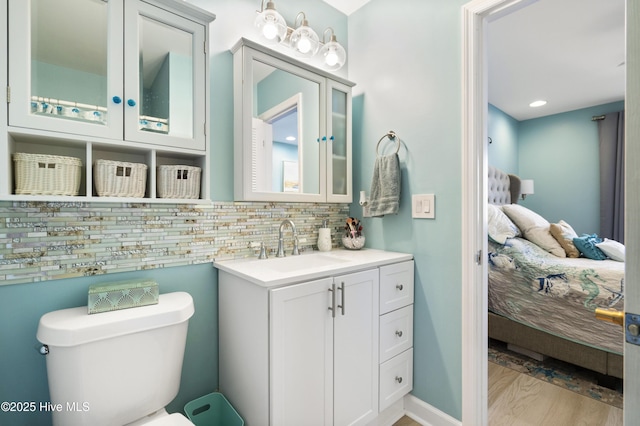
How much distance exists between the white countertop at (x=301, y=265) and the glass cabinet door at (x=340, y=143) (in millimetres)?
375

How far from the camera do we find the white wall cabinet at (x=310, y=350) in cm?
111

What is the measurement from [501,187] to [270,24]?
3.26 m

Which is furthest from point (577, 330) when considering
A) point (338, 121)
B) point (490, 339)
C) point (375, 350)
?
point (338, 121)

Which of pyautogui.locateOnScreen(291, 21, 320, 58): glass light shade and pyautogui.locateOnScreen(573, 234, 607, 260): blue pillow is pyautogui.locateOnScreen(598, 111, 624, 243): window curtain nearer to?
pyautogui.locateOnScreen(573, 234, 607, 260): blue pillow

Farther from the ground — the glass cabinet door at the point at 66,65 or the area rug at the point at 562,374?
the glass cabinet door at the point at 66,65

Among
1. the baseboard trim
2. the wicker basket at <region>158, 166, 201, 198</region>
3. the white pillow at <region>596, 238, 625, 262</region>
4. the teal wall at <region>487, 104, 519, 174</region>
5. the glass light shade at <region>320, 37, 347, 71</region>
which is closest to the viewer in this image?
the wicker basket at <region>158, 166, 201, 198</region>

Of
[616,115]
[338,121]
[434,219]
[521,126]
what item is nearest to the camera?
[434,219]

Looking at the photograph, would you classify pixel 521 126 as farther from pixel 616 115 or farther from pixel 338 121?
pixel 338 121

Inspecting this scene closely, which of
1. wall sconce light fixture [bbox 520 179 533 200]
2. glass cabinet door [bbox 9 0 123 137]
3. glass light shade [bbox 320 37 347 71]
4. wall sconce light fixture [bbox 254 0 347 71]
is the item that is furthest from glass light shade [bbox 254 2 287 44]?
wall sconce light fixture [bbox 520 179 533 200]

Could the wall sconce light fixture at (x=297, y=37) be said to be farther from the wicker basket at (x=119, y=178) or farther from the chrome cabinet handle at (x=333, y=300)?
the chrome cabinet handle at (x=333, y=300)

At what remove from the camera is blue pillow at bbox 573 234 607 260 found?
7.84ft

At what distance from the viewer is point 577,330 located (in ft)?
6.57

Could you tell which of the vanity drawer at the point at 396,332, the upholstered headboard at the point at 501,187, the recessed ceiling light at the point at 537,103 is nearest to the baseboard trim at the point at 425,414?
the vanity drawer at the point at 396,332

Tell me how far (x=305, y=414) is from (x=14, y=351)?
1080 millimetres
